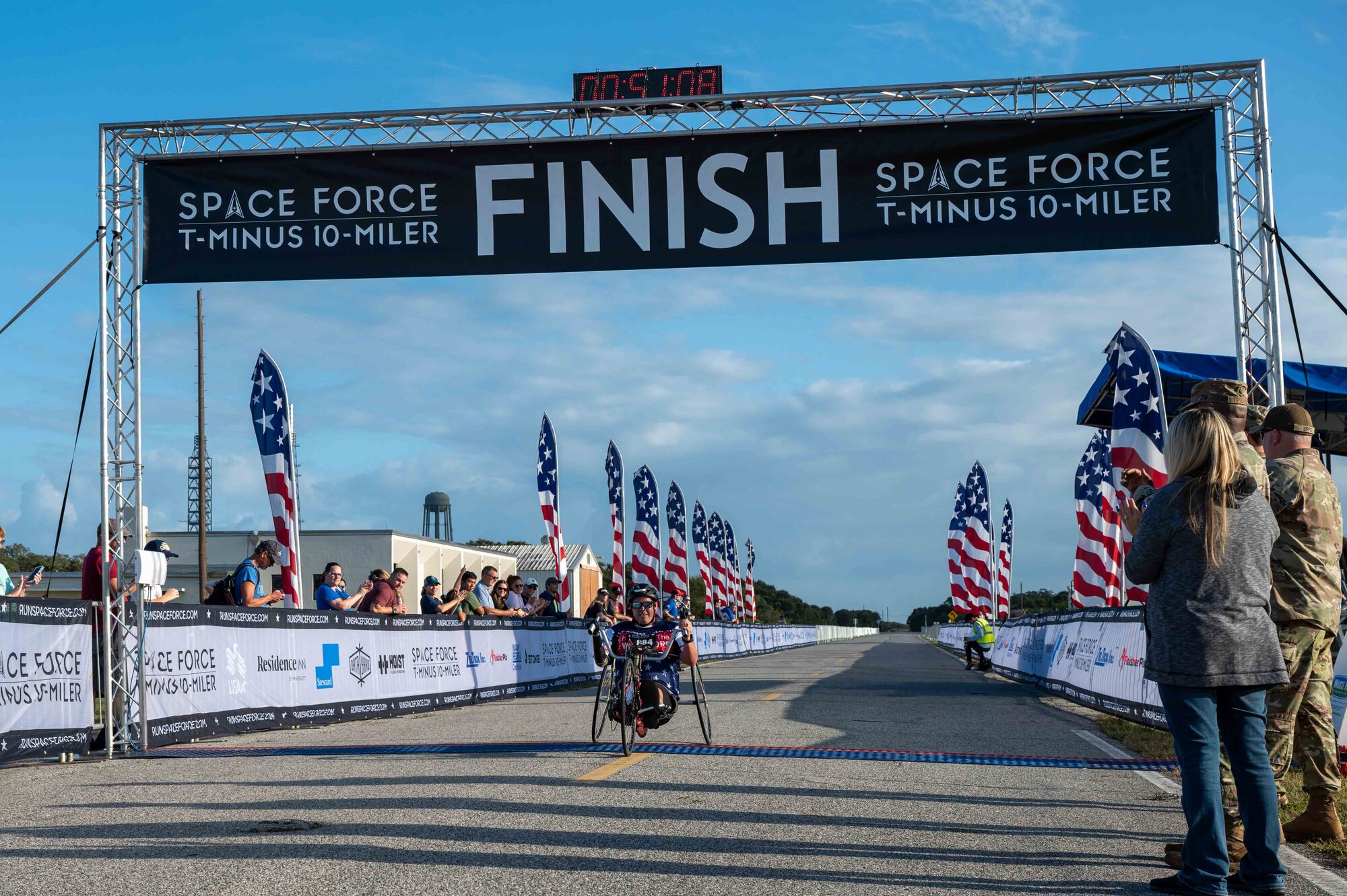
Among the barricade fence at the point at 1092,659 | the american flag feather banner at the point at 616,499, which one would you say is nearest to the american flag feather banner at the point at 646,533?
the american flag feather banner at the point at 616,499

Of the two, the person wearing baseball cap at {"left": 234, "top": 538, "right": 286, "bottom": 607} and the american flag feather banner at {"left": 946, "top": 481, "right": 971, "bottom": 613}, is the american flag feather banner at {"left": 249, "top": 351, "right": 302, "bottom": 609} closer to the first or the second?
the person wearing baseball cap at {"left": 234, "top": 538, "right": 286, "bottom": 607}

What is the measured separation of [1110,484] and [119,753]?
20062 mm

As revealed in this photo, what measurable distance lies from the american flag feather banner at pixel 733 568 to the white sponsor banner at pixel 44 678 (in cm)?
4561

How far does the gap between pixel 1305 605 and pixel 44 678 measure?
1000cm

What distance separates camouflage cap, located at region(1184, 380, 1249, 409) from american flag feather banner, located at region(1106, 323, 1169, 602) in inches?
395

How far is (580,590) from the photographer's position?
9731cm

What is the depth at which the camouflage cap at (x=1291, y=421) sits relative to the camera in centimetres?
651

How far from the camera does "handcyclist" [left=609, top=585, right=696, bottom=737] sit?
36.5 ft

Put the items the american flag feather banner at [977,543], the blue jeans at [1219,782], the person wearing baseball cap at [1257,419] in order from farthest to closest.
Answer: the american flag feather banner at [977,543] → the person wearing baseball cap at [1257,419] → the blue jeans at [1219,782]

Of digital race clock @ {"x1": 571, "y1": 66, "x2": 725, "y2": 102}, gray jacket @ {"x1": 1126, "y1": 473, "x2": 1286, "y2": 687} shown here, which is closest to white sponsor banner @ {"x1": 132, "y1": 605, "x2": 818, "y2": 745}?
digital race clock @ {"x1": 571, "y1": 66, "x2": 725, "y2": 102}

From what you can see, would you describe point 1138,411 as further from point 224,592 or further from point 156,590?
point 156,590

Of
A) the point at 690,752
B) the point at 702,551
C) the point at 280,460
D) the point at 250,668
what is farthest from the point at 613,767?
the point at 702,551

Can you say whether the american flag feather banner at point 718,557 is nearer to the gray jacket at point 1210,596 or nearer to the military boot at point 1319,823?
the military boot at point 1319,823

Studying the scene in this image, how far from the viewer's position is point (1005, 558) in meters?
47.0
